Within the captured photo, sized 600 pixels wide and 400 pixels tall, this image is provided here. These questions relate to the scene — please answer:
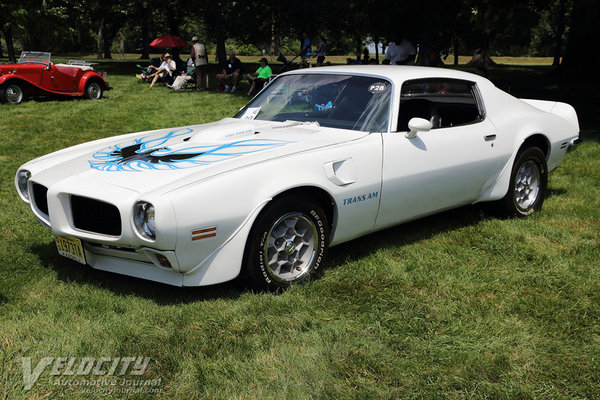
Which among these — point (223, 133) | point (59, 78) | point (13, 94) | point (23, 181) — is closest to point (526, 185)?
point (223, 133)

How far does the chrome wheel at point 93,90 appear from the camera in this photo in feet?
49.4

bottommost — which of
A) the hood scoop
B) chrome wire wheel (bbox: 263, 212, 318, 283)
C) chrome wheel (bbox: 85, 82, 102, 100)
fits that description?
chrome wheel (bbox: 85, 82, 102, 100)

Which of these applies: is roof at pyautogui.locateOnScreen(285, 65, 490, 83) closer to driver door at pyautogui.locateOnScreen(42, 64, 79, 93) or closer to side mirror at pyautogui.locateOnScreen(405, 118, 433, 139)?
side mirror at pyautogui.locateOnScreen(405, 118, 433, 139)

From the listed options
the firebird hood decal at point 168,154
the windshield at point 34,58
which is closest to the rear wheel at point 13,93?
the windshield at point 34,58

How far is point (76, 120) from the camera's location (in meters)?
11.8

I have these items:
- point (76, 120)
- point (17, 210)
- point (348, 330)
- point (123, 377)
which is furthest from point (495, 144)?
point (76, 120)

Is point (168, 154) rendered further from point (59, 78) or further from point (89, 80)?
point (89, 80)

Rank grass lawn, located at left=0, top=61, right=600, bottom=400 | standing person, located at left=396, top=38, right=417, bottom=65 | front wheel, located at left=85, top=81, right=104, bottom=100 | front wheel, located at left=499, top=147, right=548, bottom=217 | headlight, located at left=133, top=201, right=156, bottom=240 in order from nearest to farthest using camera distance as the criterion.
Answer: grass lawn, located at left=0, top=61, right=600, bottom=400 → headlight, located at left=133, top=201, right=156, bottom=240 → front wheel, located at left=499, top=147, right=548, bottom=217 → standing person, located at left=396, top=38, right=417, bottom=65 → front wheel, located at left=85, top=81, right=104, bottom=100

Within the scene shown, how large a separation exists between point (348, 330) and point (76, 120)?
32.6 ft

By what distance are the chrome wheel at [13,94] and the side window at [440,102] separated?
1164 cm

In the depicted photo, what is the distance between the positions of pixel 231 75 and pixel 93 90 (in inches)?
151

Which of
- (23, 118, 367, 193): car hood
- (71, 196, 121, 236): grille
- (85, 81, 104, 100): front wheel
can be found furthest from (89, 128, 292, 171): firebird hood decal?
(85, 81, 104, 100): front wheel

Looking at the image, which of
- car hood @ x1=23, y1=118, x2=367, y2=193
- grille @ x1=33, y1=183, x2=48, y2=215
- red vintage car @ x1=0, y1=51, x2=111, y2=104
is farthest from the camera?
red vintage car @ x1=0, y1=51, x2=111, y2=104

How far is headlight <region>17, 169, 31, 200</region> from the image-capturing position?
170 inches
